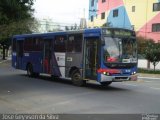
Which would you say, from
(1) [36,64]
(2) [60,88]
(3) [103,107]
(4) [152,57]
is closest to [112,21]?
(4) [152,57]

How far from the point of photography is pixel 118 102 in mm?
15359

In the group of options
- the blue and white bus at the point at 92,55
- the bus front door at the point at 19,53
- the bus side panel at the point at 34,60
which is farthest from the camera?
the bus front door at the point at 19,53

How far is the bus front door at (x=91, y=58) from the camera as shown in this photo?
20.1m

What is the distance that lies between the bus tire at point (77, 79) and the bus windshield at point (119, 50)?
221cm

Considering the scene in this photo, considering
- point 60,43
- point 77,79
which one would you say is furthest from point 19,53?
point 77,79

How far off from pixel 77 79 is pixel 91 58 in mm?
1629

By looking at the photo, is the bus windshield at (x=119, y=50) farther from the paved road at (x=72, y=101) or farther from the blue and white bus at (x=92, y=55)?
the paved road at (x=72, y=101)

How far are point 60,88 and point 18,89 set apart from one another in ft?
7.02

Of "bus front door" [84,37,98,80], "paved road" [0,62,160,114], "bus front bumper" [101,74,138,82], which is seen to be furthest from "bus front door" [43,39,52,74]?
"bus front bumper" [101,74,138,82]

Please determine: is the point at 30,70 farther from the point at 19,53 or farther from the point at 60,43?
the point at 60,43

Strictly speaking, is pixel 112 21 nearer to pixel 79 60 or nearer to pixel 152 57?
pixel 152 57

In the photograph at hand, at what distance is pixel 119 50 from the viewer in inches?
786

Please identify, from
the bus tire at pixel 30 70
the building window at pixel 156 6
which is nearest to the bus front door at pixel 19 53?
the bus tire at pixel 30 70

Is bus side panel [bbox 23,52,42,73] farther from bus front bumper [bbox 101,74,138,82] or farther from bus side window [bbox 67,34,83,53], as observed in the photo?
bus front bumper [bbox 101,74,138,82]
